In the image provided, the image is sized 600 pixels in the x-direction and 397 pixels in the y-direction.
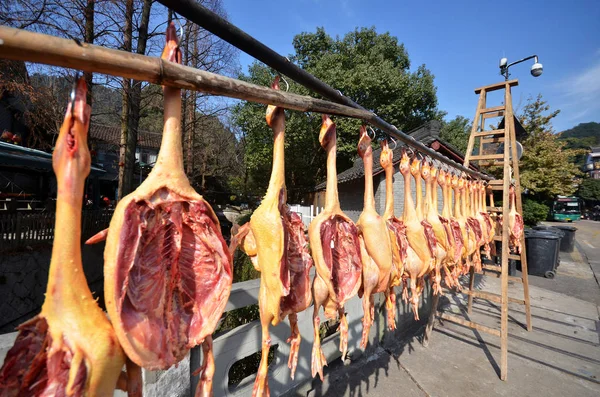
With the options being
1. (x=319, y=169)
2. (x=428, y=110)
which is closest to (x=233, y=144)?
(x=319, y=169)

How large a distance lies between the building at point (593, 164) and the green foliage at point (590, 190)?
63.3ft

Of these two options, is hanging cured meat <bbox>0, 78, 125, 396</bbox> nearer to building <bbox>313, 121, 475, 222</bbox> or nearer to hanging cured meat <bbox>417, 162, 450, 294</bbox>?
hanging cured meat <bbox>417, 162, 450, 294</bbox>

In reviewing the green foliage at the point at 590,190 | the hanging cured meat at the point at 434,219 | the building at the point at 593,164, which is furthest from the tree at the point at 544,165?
the building at the point at 593,164

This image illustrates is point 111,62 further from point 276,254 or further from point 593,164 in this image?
point 593,164

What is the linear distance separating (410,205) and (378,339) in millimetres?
3031

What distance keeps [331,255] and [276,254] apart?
516 millimetres

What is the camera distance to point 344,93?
67.1ft

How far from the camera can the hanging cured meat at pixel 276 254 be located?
1.35 metres

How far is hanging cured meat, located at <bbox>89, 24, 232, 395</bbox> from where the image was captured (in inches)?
35.1

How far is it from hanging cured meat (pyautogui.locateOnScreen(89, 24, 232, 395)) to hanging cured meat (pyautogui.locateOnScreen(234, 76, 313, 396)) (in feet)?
0.80

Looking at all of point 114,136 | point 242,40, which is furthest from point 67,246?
point 114,136

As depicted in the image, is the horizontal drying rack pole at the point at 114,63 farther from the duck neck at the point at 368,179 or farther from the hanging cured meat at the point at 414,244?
the hanging cured meat at the point at 414,244

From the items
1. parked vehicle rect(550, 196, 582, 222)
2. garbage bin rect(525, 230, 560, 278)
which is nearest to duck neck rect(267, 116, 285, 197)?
garbage bin rect(525, 230, 560, 278)

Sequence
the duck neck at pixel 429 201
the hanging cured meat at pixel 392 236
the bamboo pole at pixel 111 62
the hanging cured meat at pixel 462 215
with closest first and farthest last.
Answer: the bamboo pole at pixel 111 62 → the hanging cured meat at pixel 392 236 → the duck neck at pixel 429 201 → the hanging cured meat at pixel 462 215
